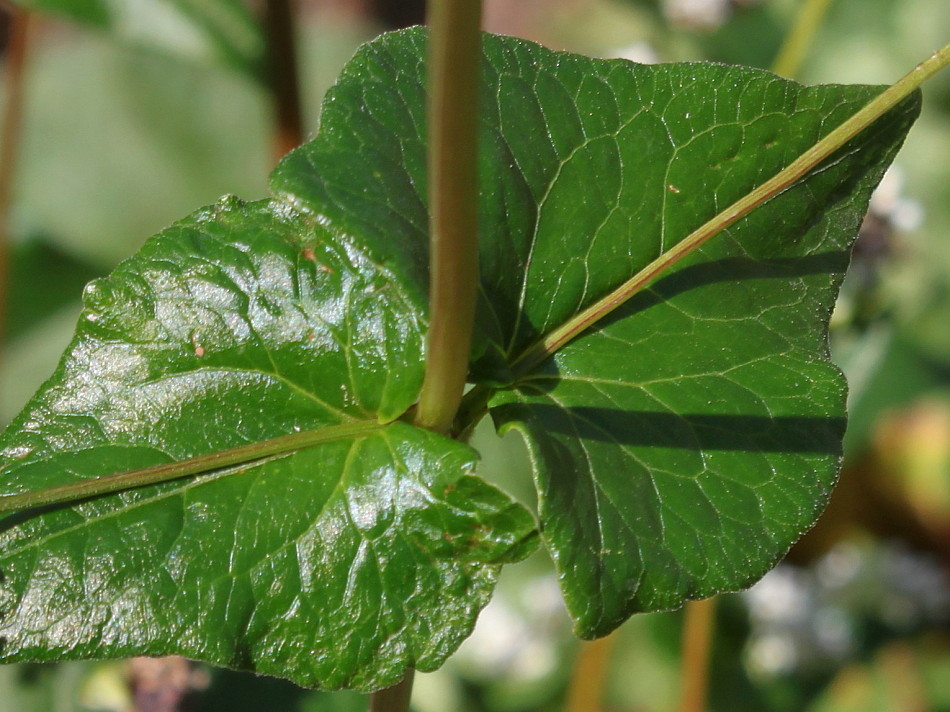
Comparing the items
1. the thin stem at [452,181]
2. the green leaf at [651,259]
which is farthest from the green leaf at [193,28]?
the thin stem at [452,181]

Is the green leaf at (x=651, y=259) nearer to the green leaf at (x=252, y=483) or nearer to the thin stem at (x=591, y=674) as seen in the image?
the green leaf at (x=252, y=483)

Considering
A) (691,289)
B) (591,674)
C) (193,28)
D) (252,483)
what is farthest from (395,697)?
(193,28)

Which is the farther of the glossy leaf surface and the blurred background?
the blurred background

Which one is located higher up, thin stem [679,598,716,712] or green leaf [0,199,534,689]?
green leaf [0,199,534,689]

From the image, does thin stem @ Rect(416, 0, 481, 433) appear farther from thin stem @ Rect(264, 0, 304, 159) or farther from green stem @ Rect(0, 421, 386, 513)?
thin stem @ Rect(264, 0, 304, 159)

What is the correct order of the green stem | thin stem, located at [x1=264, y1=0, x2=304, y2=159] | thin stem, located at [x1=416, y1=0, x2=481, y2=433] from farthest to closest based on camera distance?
1. thin stem, located at [x1=264, y1=0, x2=304, y2=159]
2. the green stem
3. thin stem, located at [x1=416, y1=0, x2=481, y2=433]

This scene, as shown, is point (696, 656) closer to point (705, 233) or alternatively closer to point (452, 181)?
point (705, 233)

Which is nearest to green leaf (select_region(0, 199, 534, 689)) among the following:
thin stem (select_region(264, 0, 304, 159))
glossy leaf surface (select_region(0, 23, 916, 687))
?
glossy leaf surface (select_region(0, 23, 916, 687))
